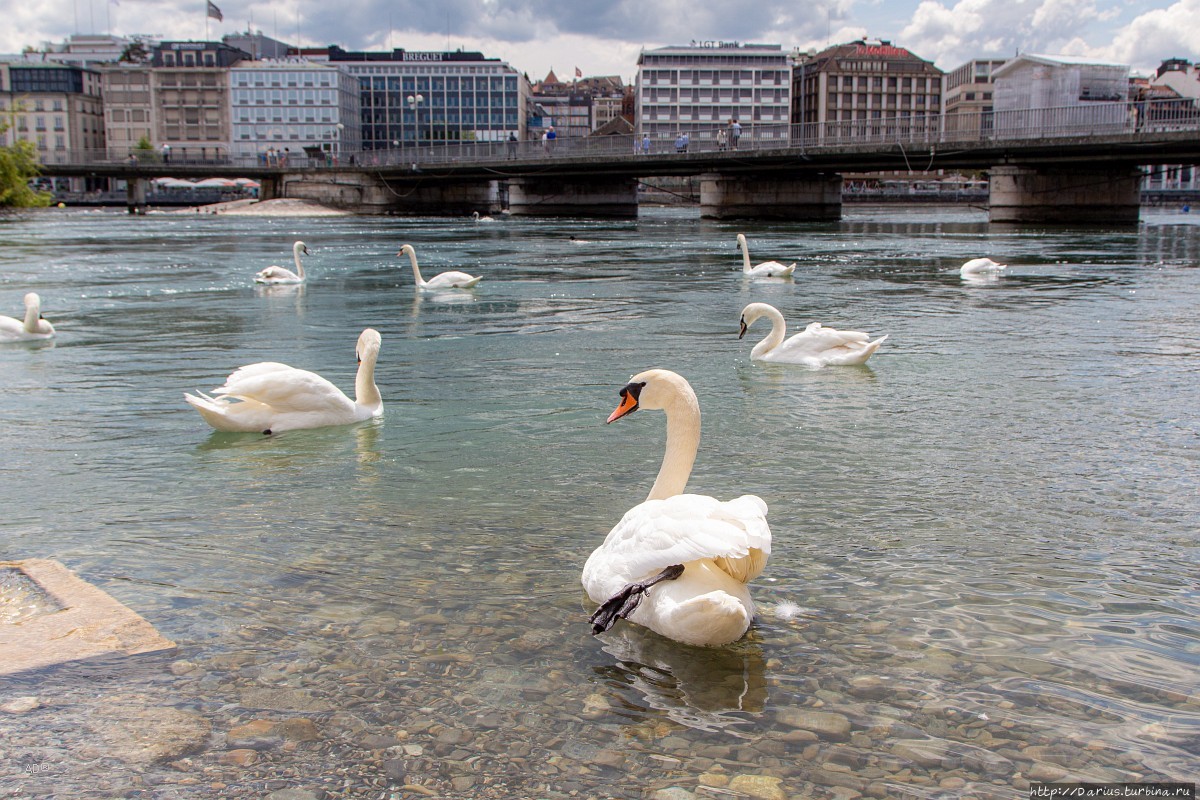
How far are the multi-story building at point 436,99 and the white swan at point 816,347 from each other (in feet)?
468

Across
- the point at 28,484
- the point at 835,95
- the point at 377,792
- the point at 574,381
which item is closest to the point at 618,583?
A: the point at 377,792

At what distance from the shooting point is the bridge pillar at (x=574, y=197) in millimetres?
71875

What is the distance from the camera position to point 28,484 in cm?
601

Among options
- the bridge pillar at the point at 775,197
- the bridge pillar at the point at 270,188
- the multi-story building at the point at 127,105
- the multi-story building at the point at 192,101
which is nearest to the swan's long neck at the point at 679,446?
the bridge pillar at the point at 775,197

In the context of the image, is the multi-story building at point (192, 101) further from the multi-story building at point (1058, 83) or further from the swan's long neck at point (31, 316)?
the swan's long neck at point (31, 316)

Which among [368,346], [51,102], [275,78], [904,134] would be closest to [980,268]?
[368,346]

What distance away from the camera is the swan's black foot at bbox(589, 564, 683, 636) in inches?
143

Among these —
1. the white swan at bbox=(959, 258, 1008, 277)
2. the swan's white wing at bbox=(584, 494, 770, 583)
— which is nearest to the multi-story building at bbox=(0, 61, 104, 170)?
the white swan at bbox=(959, 258, 1008, 277)

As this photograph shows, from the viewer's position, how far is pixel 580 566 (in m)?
4.71

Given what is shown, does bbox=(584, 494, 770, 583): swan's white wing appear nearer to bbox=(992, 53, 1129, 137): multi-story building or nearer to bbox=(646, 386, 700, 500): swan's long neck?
bbox=(646, 386, 700, 500): swan's long neck

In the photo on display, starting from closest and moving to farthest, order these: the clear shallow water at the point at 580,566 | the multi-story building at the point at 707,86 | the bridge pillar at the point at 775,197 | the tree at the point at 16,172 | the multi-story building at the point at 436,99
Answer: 1. the clear shallow water at the point at 580,566
2. the bridge pillar at the point at 775,197
3. the tree at the point at 16,172
4. the multi-story building at the point at 707,86
5. the multi-story building at the point at 436,99

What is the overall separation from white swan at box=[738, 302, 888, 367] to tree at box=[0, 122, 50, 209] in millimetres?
65317

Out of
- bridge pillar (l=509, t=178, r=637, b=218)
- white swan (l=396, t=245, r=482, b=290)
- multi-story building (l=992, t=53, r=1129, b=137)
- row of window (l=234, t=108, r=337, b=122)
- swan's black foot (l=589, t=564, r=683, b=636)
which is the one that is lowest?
swan's black foot (l=589, t=564, r=683, b=636)

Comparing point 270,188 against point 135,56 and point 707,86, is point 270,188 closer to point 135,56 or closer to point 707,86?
point 707,86
